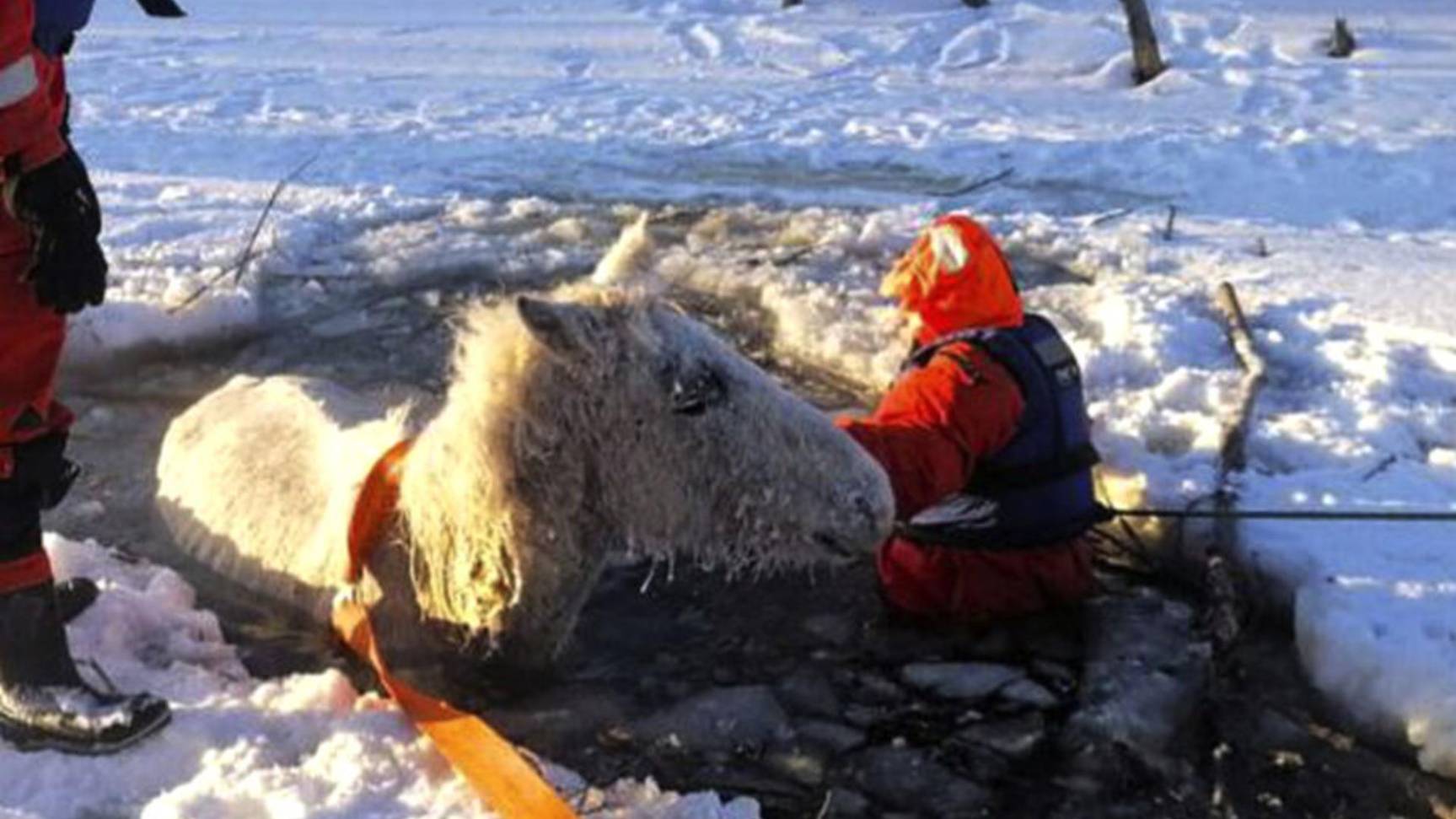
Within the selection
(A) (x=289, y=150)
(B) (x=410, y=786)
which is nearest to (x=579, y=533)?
(B) (x=410, y=786)

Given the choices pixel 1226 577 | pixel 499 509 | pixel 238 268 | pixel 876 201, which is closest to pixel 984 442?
pixel 1226 577

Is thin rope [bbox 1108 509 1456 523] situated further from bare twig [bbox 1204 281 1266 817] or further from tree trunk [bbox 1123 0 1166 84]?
tree trunk [bbox 1123 0 1166 84]

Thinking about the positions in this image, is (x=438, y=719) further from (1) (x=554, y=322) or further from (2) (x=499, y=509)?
(1) (x=554, y=322)

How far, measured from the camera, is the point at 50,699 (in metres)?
3.71

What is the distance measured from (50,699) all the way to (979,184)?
7054mm

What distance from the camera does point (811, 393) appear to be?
633 centimetres

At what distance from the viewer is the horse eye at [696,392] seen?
3.59m

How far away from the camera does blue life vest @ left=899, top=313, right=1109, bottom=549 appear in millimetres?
4555

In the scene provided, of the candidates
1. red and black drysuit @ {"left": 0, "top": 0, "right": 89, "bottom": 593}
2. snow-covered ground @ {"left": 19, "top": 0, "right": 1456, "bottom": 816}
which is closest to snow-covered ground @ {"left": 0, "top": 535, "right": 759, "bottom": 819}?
snow-covered ground @ {"left": 19, "top": 0, "right": 1456, "bottom": 816}

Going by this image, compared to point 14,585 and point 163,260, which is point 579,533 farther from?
point 163,260

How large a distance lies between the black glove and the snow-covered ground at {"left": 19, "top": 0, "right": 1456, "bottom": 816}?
3.46 ft

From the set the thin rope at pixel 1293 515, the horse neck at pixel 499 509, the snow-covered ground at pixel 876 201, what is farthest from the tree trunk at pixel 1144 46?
the horse neck at pixel 499 509

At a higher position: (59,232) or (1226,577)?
(59,232)

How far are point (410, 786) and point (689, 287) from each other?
14.6 feet
